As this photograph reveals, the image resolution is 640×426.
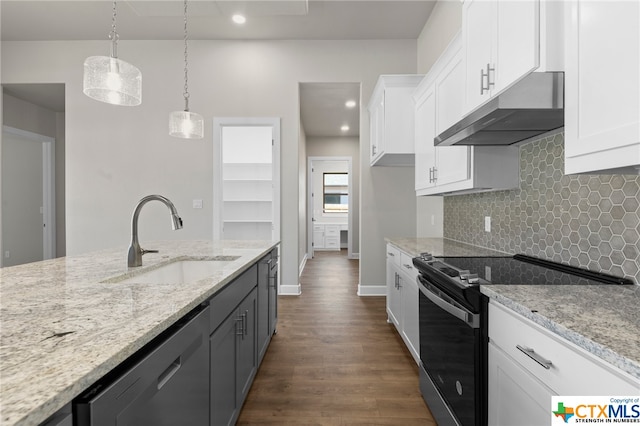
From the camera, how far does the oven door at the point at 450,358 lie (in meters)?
1.31

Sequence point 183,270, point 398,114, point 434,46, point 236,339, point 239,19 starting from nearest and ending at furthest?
point 236,339, point 183,270, point 398,114, point 434,46, point 239,19

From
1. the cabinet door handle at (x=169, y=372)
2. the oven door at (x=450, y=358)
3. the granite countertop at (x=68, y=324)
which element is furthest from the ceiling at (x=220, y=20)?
the cabinet door handle at (x=169, y=372)

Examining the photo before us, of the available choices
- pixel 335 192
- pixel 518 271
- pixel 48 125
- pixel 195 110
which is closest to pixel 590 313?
pixel 518 271

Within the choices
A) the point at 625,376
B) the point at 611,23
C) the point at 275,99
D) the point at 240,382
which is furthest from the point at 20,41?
the point at 625,376

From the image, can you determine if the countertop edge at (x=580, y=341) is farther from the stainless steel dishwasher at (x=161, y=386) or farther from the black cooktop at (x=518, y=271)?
the stainless steel dishwasher at (x=161, y=386)

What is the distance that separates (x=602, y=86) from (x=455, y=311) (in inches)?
Result: 36.7

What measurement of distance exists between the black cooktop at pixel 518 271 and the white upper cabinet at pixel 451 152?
0.47 m

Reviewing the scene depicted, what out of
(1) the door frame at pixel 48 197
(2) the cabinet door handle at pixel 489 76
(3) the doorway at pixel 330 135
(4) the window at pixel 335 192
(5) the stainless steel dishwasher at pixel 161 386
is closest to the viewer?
(5) the stainless steel dishwasher at pixel 161 386

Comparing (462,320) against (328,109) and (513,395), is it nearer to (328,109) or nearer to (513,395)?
(513,395)

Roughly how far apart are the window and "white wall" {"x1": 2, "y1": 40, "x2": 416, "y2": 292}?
4812mm

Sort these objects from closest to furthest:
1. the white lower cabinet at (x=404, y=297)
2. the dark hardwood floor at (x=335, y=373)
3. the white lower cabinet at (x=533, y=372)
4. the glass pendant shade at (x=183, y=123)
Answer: the white lower cabinet at (x=533, y=372) → the dark hardwood floor at (x=335, y=373) → the white lower cabinet at (x=404, y=297) → the glass pendant shade at (x=183, y=123)

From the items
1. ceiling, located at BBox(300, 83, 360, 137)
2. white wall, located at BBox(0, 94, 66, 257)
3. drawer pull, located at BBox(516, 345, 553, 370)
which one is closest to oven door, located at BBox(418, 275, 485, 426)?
drawer pull, located at BBox(516, 345, 553, 370)

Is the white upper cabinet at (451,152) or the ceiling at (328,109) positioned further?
the ceiling at (328,109)

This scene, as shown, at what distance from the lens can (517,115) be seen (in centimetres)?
148
